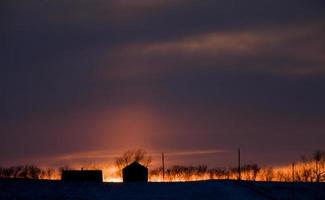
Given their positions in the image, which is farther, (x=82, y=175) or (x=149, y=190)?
(x=82, y=175)

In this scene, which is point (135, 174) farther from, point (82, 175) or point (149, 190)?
point (149, 190)

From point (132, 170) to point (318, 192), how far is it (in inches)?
943

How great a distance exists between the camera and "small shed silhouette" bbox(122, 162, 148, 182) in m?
88.5

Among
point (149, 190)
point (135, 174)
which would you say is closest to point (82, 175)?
point (135, 174)

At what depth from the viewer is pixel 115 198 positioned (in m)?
63.5

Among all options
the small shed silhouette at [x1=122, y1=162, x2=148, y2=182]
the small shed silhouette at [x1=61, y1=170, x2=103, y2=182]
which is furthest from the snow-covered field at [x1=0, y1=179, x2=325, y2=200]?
the small shed silhouette at [x1=122, y1=162, x2=148, y2=182]

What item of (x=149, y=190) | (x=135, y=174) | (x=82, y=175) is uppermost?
(x=135, y=174)

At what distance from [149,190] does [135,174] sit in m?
21.3

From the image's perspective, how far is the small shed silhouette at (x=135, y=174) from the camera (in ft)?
290

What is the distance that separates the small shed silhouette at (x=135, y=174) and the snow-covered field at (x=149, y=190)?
17.6 meters

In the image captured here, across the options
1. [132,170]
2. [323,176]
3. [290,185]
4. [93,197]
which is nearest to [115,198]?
[93,197]

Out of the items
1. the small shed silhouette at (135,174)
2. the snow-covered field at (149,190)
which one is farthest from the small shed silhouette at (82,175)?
the snow-covered field at (149,190)

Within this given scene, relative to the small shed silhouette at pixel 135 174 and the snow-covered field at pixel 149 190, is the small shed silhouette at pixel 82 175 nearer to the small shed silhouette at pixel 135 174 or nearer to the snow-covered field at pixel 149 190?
the small shed silhouette at pixel 135 174

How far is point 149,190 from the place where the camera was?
67438 millimetres
